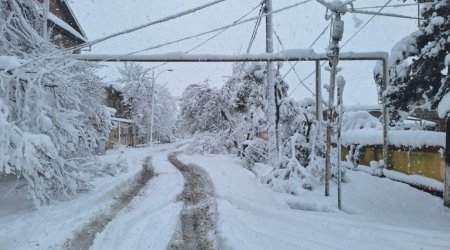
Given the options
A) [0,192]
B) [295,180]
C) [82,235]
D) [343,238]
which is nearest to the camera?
[343,238]

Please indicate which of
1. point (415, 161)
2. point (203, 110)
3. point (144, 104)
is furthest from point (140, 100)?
point (415, 161)

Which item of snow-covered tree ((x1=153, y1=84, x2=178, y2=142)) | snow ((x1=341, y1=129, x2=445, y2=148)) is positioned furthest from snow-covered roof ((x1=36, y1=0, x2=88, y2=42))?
snow-covered tree ((x1=153, y1=84, x2=178, y2=142))

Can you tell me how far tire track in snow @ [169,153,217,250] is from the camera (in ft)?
20.1

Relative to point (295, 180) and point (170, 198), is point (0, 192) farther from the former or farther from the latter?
point (295, 180)

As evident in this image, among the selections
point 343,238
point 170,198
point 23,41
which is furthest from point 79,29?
point 343,238

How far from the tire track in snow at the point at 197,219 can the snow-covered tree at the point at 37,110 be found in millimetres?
2582

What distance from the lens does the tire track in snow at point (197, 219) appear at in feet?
20.1

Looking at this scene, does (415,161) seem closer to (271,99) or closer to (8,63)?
(271,99)

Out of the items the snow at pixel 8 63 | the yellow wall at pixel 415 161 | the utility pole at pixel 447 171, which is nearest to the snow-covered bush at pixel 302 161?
the yellow wall at pixel 415 161

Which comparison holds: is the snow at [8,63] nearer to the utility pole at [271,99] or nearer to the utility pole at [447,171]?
the utility pole at [271,99]

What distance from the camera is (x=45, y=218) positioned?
730cm

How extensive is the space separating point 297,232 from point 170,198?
437cm

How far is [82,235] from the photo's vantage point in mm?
6535

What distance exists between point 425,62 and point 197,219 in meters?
5.15
